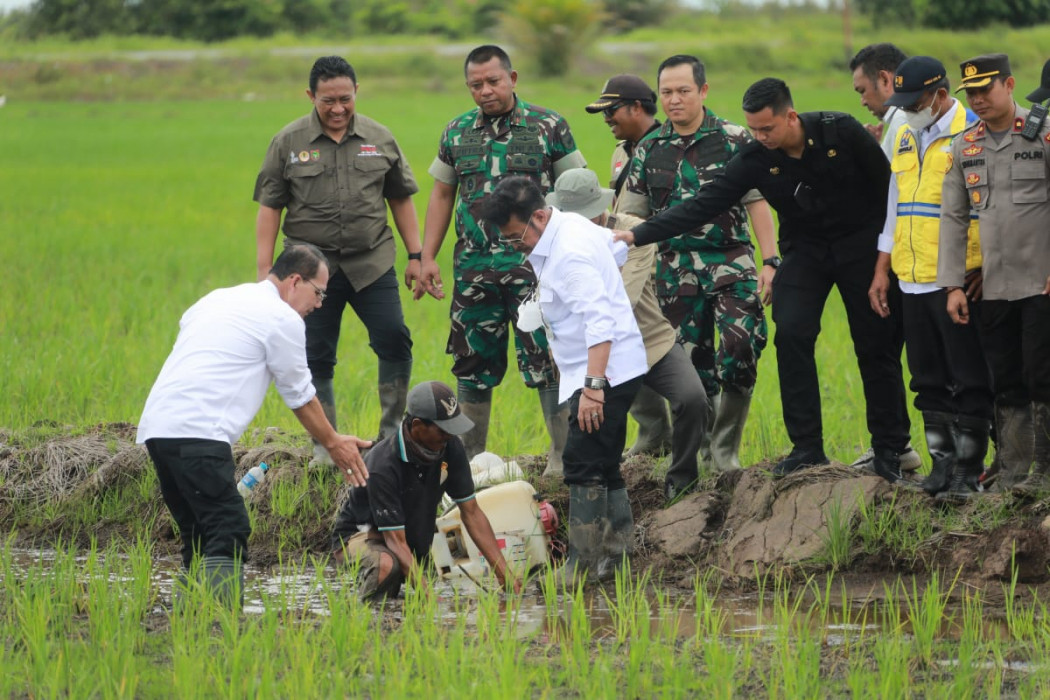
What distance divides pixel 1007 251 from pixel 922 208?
0.42 m

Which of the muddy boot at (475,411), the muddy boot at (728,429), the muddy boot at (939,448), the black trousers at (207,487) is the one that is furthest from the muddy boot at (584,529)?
the muddy boot at (939,448)

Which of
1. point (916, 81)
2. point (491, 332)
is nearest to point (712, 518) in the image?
point (491, 332)

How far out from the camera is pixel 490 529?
18.2 ft

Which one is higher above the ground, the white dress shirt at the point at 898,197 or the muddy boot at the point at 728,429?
the white dress shirt at the point at 898,197

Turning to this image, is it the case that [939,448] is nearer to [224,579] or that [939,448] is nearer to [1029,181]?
[1029,181]

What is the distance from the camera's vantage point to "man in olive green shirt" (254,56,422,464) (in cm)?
679

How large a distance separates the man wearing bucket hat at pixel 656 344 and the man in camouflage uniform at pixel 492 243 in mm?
567

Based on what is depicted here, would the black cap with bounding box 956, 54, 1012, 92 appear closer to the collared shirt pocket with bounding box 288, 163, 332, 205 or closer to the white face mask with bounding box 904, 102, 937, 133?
the white face mask with bounding box 904, 102, 937, 133

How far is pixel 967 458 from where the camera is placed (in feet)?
19.2

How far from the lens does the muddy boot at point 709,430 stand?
6.66m

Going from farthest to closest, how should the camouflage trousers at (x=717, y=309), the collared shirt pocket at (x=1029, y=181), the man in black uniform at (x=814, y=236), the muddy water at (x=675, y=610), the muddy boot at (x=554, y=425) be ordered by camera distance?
the muddy boot at (x=554, y=425), the camouflage trousers at (x=717, y=309), the man in black uniform at (x=814, y=236), the collared shirt pocket at (x=1029, y=181), the muddy water at (x=675, y=610)

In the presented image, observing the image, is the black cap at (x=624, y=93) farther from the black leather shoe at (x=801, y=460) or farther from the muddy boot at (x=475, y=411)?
the black leather shoe at (x=801, y=460)

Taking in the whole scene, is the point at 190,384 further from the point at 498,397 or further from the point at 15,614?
the point at 498,397

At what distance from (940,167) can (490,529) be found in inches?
92.8
